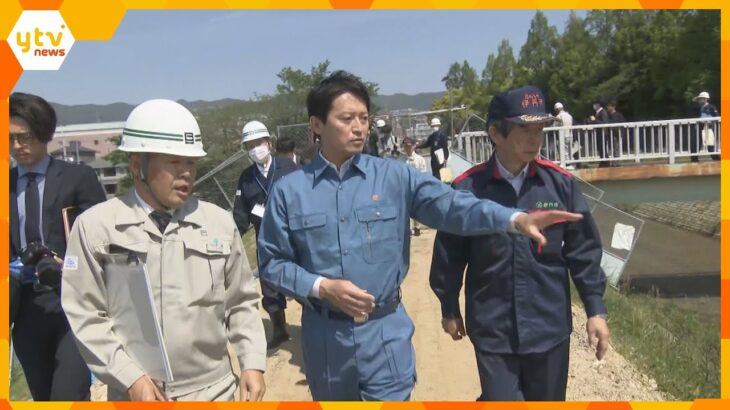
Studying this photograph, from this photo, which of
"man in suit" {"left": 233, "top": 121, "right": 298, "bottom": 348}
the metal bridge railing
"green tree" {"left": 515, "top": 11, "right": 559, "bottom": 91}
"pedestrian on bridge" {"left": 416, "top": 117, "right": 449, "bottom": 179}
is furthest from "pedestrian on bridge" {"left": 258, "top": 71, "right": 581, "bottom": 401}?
"green tree" {"left": 515, "top": 11, "right": 559, "bottom": 91}

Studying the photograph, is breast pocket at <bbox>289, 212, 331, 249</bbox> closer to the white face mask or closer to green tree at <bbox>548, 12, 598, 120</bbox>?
the white face mask

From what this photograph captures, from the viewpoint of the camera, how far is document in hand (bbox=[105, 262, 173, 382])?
7.28ft

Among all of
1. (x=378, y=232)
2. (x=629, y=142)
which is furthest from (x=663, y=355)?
(x=629, y=142)

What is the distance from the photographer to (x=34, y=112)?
326cm

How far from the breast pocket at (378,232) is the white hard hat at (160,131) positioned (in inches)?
28.9

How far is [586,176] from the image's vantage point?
13688 millimetres

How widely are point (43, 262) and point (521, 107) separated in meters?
2.43

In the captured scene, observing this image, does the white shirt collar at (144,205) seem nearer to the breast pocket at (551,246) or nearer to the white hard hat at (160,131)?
the white hard hat at (160,131)

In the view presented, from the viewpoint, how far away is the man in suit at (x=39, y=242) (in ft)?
10.7

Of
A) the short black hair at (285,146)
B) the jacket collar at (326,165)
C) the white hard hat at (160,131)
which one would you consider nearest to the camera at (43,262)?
the white hard hat at (160,131)

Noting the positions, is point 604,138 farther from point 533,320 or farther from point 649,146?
point 533,320

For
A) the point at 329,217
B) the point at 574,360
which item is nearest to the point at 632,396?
the point at 574,360

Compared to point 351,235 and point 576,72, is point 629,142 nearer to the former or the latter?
point 351,235

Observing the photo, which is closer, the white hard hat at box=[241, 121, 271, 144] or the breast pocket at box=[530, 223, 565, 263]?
the breast pocket at box=[530, 223, 565, 263]
